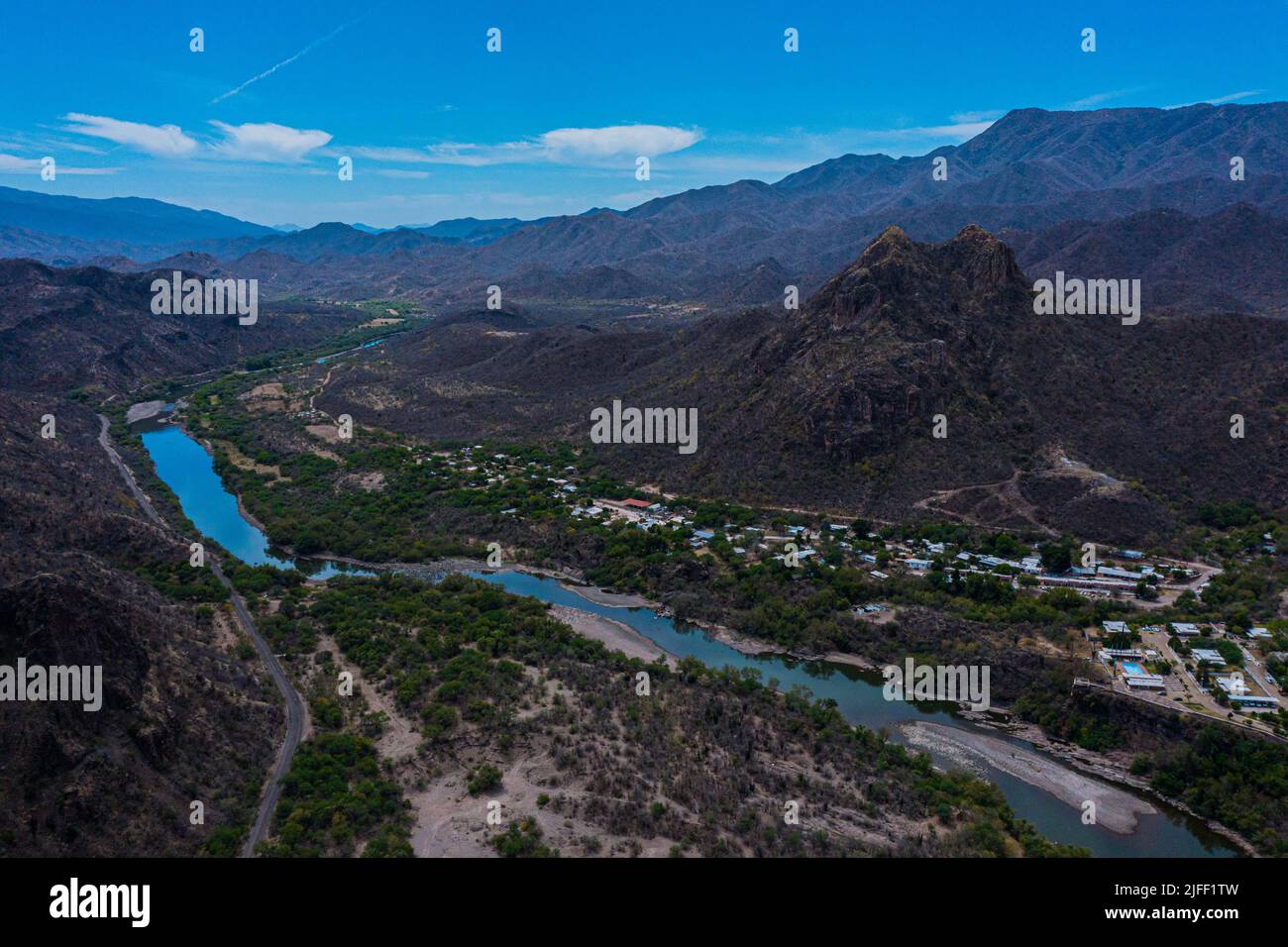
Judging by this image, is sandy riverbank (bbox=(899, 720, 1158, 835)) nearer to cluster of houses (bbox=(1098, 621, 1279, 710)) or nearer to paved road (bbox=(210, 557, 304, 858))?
cluster of houses (bbox=(1098, 621, 1279, 710))

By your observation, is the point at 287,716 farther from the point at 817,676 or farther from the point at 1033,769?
the point at 1033,769

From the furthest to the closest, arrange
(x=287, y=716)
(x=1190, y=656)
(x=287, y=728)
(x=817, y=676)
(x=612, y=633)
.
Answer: (x=612, y=633)
(x=817, y=676)
(x=1190, y=656)
(x=287, y=716)
(x=287, y=728)

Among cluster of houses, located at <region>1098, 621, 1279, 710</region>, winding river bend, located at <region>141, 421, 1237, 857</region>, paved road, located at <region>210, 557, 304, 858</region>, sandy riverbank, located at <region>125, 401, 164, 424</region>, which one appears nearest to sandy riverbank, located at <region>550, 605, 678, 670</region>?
winding river bend, located at <region>141, 421, 1237, 857</region>

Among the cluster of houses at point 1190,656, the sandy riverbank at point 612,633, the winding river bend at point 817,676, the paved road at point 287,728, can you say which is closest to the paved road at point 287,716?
the paved road at point 287,728

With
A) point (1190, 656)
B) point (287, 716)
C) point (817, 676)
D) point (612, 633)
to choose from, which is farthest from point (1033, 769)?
point (287, 716)

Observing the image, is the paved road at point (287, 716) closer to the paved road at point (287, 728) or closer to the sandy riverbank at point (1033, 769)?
the paved road at point (287, 728)
